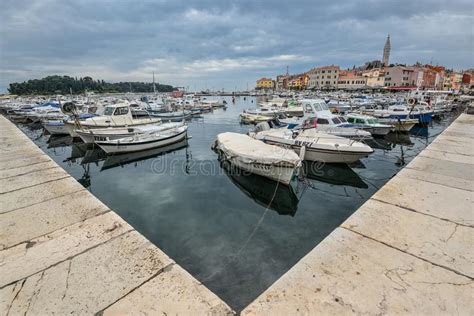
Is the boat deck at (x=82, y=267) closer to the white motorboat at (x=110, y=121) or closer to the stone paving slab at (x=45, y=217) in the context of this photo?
the stone paving slab at (x=45, y=217)

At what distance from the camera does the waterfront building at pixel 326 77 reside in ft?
356

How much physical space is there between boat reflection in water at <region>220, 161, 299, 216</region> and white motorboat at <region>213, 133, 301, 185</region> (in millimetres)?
299

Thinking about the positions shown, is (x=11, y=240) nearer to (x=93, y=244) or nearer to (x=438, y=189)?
(x=93, y=244)

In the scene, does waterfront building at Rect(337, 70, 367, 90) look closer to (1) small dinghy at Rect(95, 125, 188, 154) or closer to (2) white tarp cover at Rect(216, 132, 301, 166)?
(1) small dinghy at Rect(95, 125, 188, 154)

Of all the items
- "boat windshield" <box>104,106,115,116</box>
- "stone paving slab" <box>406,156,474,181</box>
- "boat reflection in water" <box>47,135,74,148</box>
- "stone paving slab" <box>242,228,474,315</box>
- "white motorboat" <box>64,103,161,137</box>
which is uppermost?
"boat windshield" <box>104,106,115,116</box>

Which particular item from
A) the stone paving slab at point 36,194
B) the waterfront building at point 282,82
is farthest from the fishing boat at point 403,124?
the waterfront building at point 282,82

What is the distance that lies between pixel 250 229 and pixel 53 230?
4.55 meters

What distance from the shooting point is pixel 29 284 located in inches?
124

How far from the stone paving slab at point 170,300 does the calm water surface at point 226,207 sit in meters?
1.57

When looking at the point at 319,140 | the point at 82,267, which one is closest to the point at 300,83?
the point at 319,140

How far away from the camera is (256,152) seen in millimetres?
10016

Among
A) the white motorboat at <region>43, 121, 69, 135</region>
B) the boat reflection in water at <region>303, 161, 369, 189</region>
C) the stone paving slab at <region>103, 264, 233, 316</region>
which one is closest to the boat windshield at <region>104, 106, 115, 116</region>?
the white motorboat at <region>43, 121, 69, 135</region>

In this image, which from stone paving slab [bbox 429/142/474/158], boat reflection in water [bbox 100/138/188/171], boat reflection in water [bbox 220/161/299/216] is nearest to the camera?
boat reflection in water [bbox 220/161/299/216]

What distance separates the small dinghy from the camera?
13.8 metres
